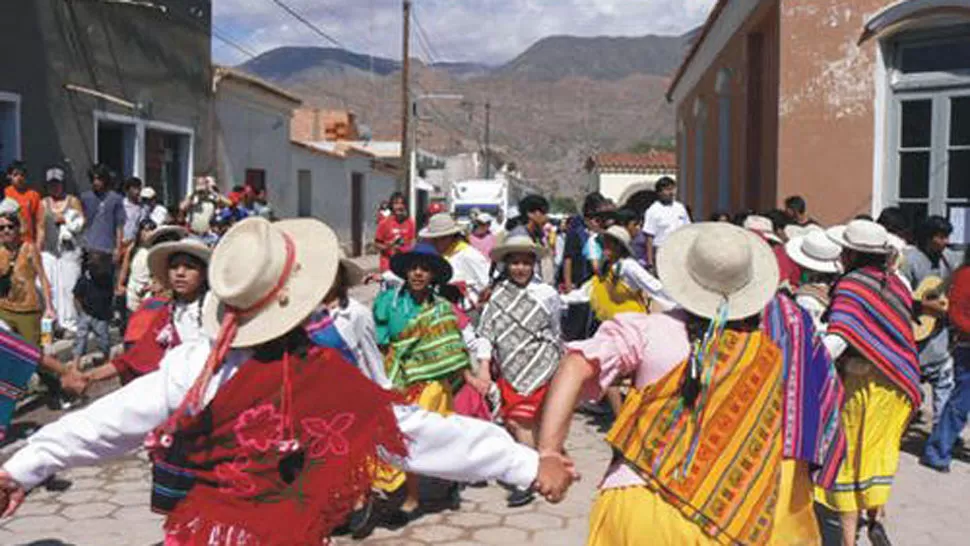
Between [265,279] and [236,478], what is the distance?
0.52 meters

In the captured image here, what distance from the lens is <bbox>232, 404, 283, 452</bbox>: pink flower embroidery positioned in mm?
2693

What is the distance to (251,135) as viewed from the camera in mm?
21078

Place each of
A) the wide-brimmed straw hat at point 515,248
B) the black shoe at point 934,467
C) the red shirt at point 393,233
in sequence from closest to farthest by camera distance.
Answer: the wide-brimmed straw hat at point 515,248 → the black shoe at point 934,467 → the red shirt at point 393,233

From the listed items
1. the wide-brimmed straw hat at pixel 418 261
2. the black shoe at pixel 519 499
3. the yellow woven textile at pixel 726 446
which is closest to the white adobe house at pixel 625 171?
the black shoe at pixel 519 499

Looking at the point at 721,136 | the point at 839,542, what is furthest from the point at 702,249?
the point at 721,136

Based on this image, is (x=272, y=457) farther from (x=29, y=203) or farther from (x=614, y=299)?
(x=29, y=203)

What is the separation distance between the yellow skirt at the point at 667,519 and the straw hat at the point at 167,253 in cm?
234

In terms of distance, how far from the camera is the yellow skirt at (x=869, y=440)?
16.6 feet

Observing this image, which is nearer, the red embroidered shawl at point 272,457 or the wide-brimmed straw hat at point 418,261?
the red embroidered shawl at point 272,457

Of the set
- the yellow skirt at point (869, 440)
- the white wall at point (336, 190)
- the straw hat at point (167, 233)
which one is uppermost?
the white wall at point (336, 190)

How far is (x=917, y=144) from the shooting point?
34.7 feet

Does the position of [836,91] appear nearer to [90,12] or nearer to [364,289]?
[90,12]

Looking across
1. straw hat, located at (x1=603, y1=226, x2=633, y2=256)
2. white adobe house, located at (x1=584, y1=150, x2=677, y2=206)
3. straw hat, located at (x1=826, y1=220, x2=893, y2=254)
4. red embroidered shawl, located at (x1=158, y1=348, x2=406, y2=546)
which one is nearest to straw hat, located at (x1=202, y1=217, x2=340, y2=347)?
red embroidered shawl, located at (x1=158, y1=348, x2=406, y2=546)

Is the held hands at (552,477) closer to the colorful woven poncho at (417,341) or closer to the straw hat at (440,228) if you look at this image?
the colorful woven poncho at (417,341)
